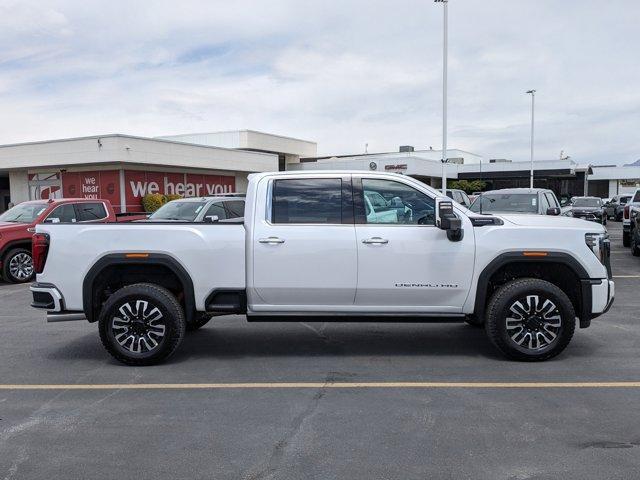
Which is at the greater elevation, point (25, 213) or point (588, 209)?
point (25, 213)

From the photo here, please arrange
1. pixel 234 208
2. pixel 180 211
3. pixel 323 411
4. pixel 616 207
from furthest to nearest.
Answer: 1. pixel 616 207
2. pixel 234 208
3. pixel 180 211
4. pixel 323 411

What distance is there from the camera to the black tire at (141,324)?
20.7 ft

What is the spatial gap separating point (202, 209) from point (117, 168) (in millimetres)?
19029


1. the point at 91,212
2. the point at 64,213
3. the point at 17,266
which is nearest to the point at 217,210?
the point at 91,212

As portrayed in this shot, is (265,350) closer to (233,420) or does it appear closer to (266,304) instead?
(266,304)

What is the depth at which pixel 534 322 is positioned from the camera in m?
6.28

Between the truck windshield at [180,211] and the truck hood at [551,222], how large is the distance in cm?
885

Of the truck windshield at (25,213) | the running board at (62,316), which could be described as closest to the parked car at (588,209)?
the truck windshield at (25,213)

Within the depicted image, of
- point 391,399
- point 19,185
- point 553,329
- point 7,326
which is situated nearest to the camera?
point 391,399

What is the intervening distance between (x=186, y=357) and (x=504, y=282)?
3577 millimetres

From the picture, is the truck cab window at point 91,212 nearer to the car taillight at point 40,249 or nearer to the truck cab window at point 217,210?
the truck cab window at point 217,210

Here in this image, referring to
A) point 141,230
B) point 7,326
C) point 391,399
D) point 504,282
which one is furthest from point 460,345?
point 7,326

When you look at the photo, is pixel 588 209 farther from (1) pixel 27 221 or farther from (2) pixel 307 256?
(2) pixel 307 256

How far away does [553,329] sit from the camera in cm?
630
